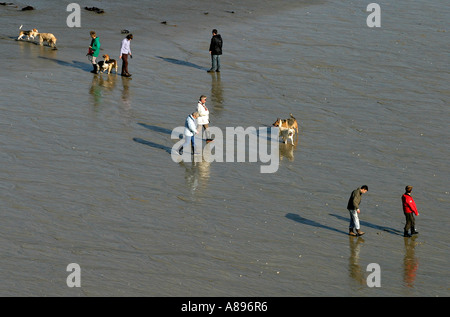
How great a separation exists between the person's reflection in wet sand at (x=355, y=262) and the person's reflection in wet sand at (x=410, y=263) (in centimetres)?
101

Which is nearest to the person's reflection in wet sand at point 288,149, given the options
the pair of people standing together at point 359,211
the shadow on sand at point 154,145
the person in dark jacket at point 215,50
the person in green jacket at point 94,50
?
the shadow on sand at point 154,145

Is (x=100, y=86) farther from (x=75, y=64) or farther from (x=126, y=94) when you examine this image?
(x=75, y=64)

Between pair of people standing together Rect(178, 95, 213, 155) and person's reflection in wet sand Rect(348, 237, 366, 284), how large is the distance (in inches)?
243

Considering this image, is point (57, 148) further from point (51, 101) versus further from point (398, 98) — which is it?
point (398, 98)

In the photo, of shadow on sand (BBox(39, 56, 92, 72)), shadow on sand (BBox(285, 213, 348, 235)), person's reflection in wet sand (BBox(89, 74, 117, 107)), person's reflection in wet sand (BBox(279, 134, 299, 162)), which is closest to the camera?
shadow on sand (BBox(285, 213, 348, 235))

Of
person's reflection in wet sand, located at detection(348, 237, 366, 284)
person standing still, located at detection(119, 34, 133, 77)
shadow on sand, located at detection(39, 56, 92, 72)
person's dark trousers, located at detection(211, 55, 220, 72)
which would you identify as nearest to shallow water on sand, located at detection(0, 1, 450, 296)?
person's reflection in wet sand, located at detection(348, 237, 366, 284)

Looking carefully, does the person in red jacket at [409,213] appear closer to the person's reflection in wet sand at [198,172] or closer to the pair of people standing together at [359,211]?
the pair of people standing together at [359,211]

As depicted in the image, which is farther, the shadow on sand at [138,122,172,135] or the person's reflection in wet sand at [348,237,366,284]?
the shadow on sand at [138,122,172,135]

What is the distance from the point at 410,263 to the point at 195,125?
7944mm

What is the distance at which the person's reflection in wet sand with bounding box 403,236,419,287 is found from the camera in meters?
17.9

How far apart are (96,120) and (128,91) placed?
3256mm

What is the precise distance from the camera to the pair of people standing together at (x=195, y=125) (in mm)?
23172

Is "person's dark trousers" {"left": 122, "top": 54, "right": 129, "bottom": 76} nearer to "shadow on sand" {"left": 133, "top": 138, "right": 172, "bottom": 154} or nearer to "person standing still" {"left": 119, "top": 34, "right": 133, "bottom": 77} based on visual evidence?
"person standing still" {"left": 119, "top": 34, "right": 133, "bottom": 77}
